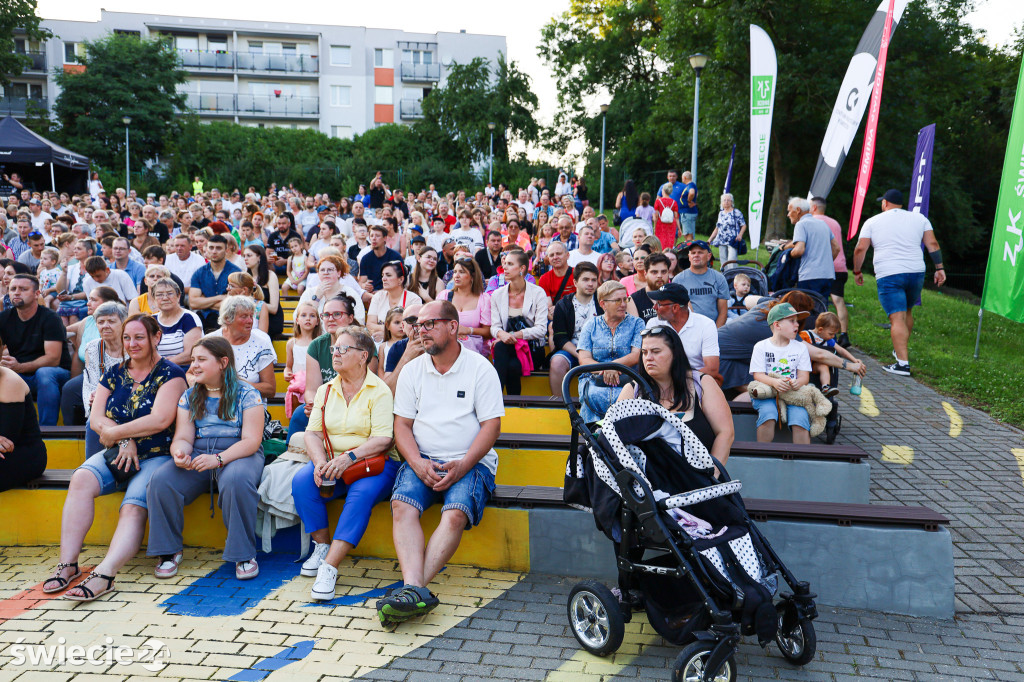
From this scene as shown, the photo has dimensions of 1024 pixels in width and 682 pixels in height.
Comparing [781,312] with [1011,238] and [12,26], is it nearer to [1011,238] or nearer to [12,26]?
[1011,238]

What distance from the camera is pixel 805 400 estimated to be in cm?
612

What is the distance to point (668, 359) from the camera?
14.0 feet

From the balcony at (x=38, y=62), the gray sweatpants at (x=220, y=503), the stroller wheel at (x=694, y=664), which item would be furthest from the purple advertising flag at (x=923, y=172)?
the balcony at (x=38, y=62)

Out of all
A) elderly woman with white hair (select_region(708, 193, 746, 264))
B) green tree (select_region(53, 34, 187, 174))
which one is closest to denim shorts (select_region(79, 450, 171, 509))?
elderly woman with white hair (select_region(708, 193, 746, 264))

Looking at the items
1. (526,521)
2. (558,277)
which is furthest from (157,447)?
(558,277)

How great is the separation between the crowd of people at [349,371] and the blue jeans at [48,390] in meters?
0.01

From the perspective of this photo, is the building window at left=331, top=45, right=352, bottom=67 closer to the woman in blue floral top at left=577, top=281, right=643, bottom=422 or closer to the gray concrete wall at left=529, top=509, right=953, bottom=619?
the woman in blue floral top at left=577, top=281, right=643, bottom=422

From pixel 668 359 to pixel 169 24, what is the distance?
5590cm

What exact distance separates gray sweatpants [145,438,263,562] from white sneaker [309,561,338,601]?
592 mm

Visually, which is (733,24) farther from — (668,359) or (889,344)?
(668,359)

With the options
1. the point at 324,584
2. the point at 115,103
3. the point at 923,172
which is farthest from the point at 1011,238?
the point at 115,103

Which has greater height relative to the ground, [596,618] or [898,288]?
[898,288]

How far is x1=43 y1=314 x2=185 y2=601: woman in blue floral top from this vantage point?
471cm

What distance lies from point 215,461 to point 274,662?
1542mm
